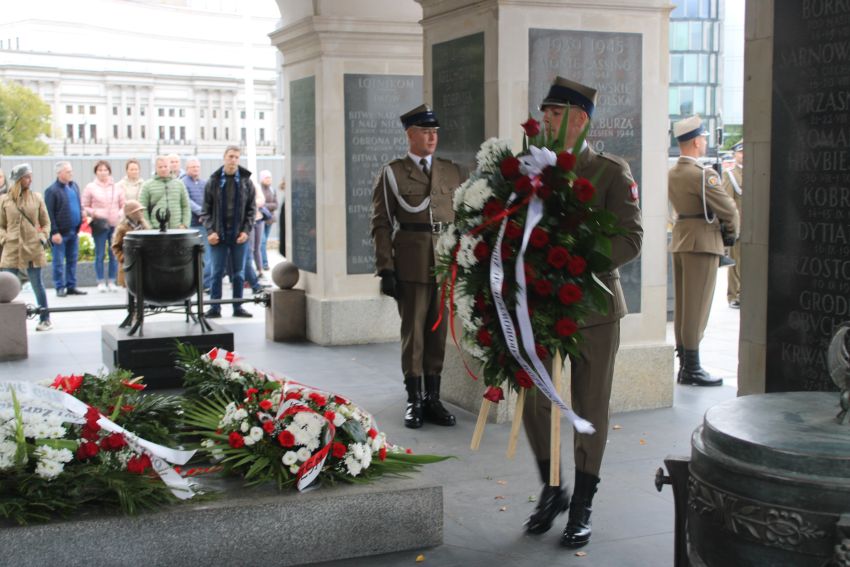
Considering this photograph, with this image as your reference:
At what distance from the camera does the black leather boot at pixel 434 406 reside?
710 centimetres

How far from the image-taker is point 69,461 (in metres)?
4.37

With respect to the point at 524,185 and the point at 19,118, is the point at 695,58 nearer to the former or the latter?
the point at 19,118

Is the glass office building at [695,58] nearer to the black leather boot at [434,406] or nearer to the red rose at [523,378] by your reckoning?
the black leather boot at [434,406]

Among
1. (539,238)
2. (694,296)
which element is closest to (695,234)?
(694,296)

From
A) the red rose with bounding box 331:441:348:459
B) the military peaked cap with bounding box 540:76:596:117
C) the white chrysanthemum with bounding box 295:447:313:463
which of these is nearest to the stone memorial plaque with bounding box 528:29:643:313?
the military peaked cap with bounding box 540:76:596:117

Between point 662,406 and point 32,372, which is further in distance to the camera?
point 32,372

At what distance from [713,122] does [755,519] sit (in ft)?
169

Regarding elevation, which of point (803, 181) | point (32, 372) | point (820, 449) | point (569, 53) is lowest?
point (32, 372)

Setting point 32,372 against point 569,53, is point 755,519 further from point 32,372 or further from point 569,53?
point 32,372

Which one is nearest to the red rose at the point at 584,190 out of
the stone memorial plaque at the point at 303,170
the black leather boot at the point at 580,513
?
the black leather boot at the point at 580,513

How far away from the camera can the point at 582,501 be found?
477 cm

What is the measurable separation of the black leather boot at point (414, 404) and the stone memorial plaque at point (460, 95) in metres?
1.46

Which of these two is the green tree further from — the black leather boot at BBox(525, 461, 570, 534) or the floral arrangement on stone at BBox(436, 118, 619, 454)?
the floral arrangement on stone at BBox(436, 118, 619, 454)

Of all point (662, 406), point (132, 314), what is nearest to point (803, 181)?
point (662, 406)
